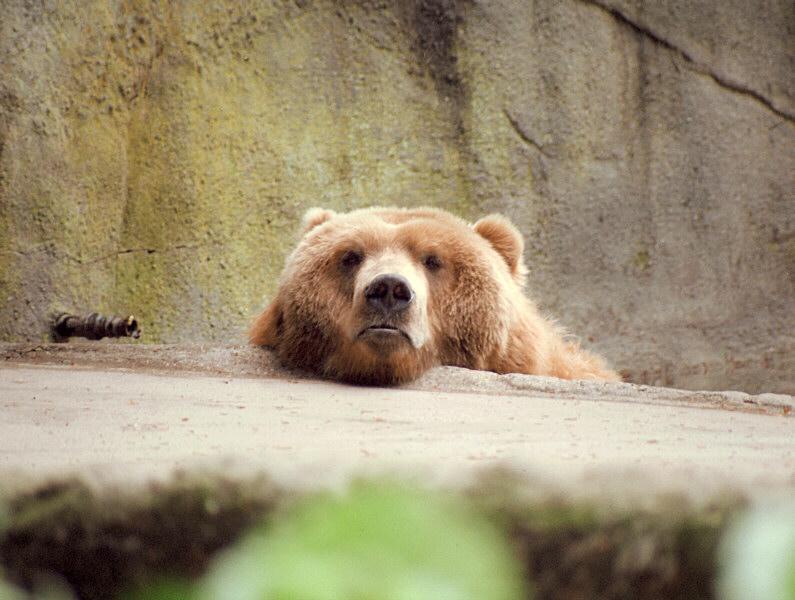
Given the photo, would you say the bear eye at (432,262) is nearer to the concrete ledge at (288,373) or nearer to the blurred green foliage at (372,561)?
the concrete ledge at (288,373)

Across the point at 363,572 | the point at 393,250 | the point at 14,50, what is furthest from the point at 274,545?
the point at 14,50

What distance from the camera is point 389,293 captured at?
3434mm

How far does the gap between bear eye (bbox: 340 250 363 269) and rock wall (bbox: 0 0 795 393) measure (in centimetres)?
191

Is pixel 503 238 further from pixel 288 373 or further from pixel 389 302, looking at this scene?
pixel 288 373

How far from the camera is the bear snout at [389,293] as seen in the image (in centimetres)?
343

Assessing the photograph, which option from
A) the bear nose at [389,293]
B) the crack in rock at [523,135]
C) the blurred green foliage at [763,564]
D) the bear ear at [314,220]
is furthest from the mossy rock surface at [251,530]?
the crack in rock at [523,135]

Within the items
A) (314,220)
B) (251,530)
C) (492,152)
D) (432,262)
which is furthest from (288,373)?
(492,152)

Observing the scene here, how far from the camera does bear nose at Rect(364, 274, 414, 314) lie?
3.43 m

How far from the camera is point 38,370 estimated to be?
3.22 metres

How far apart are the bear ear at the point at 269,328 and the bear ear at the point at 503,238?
100 cm

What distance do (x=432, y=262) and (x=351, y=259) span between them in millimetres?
335

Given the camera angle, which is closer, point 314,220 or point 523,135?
point 314,220

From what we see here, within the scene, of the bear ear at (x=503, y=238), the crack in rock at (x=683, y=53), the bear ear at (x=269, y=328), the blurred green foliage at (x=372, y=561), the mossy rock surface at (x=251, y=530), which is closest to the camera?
the blurred green foliage at (x=372, y=561)

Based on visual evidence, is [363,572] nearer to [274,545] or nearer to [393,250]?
[274,545]
